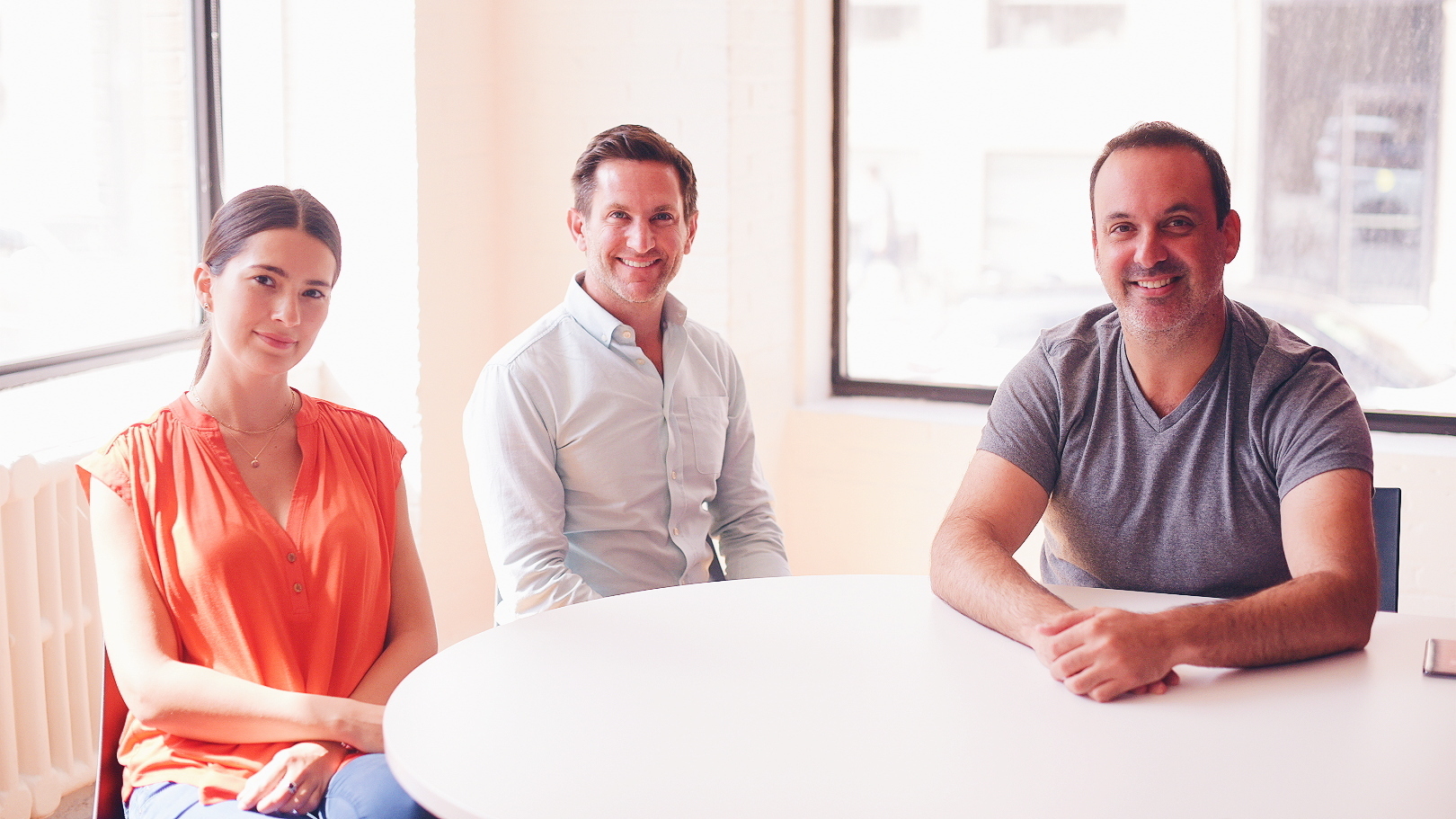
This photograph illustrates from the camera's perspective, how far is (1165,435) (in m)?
1.87

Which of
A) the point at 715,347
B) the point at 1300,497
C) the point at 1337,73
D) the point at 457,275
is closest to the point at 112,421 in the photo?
the point at 457,275

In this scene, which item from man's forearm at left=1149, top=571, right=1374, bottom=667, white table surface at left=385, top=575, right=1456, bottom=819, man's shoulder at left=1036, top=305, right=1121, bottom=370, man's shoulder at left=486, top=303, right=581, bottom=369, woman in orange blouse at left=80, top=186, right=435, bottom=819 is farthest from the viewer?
man's shoulder at left=486, top=303, right=581, bottom=369

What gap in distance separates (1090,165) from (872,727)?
2.42 meters

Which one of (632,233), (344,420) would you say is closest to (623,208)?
(632,233)

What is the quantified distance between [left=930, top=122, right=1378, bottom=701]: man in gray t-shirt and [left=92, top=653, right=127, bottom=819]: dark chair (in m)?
1.03

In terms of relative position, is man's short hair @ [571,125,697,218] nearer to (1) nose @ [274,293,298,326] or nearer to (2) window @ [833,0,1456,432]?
(1) nose @ [274,293,298,326]

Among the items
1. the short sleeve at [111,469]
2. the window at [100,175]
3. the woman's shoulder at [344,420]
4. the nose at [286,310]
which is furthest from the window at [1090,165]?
the short sleeve at [111,469]

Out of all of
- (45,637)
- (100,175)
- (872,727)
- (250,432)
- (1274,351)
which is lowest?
(45,637)

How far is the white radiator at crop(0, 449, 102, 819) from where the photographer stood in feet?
7.41

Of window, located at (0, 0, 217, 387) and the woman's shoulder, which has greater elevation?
window, located at (0, 0, 217, 387)

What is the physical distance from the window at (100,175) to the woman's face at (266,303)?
107 cm

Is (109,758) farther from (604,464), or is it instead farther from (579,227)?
(579,227)

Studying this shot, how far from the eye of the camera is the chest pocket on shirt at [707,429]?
2229 millimetres

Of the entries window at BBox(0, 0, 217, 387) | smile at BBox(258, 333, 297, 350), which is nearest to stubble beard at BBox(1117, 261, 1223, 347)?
smile at BBox(258, 333, 297, 350)
